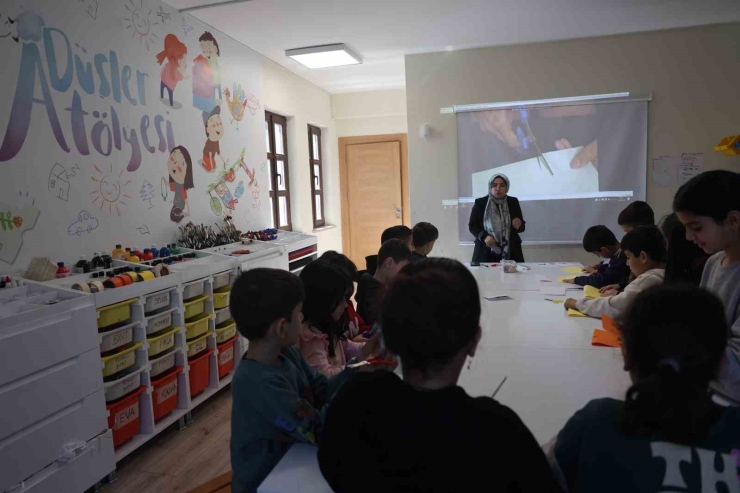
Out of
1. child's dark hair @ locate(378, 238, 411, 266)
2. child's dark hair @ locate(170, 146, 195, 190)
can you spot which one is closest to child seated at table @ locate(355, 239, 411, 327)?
child's dark hair @ locate(378, 238, 411, 266)

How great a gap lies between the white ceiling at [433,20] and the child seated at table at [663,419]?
335 centimetres

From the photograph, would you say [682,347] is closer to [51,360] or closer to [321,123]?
[51,360]

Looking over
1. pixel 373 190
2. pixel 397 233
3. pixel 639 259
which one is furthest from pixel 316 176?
pixel 639 259

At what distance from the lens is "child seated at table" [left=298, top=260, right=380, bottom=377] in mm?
1577

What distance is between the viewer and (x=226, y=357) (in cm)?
335

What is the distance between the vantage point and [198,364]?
3018mm

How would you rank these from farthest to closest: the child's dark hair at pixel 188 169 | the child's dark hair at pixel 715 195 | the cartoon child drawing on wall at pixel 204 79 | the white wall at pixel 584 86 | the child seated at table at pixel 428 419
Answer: the white wall at pixel 584 86 → the cartoon child drawing on wall at pixel 204 79 → the child's dark hair at pixel 188 169 → the child's dark hair at pixel 715 195 → the child seated at table at pixel 428 419

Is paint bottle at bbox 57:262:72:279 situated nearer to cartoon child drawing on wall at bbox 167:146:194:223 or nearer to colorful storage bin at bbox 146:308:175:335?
colorful storage bin at bbox 146:308:175:335

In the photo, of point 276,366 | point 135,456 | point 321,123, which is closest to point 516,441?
point 276,366

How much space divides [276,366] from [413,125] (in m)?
4.13

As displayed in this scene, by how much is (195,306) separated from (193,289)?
109mm

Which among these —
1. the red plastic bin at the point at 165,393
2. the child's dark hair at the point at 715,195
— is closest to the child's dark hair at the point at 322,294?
the child's dark hair at the point at 715,195

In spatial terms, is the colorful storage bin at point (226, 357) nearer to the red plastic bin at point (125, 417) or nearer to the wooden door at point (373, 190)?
the red plastic bin at point (125, 417)

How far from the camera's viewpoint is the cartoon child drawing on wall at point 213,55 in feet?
12.8
